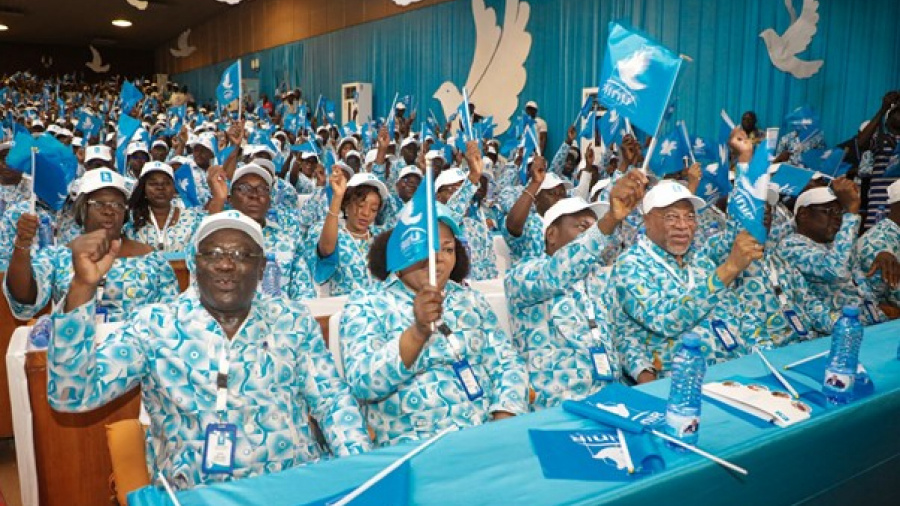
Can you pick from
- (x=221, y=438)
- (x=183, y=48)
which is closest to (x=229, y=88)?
(x=221, y=438)

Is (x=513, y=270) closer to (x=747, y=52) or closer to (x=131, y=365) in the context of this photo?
(x=131, y=365)

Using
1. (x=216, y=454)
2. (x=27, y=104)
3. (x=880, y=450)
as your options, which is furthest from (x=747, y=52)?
(x=27, y=104)

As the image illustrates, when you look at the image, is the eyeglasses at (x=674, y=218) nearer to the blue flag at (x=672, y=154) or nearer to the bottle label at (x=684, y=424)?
the bottle label at (x=684, y=424)

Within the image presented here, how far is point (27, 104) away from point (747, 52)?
16.1 meters

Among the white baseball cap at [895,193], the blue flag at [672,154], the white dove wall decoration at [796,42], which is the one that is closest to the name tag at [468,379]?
the white baseball cap at [895,193]

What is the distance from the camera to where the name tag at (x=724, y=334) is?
319 cm

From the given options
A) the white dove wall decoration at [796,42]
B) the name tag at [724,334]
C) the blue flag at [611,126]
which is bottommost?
the name tag at [724,334]

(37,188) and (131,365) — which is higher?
(37,188)

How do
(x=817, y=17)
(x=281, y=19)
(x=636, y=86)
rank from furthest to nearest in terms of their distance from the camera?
1. (x=281, y=19)
2. (x=817, y=17)
3. (x=636, y=86)

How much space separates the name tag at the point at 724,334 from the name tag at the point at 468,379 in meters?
1.39

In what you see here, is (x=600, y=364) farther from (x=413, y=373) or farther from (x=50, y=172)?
(x=50, y=172)

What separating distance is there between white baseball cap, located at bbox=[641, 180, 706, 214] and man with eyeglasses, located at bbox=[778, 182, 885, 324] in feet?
3.82

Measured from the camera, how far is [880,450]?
2195mm

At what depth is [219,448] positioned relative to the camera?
1.96 metres
